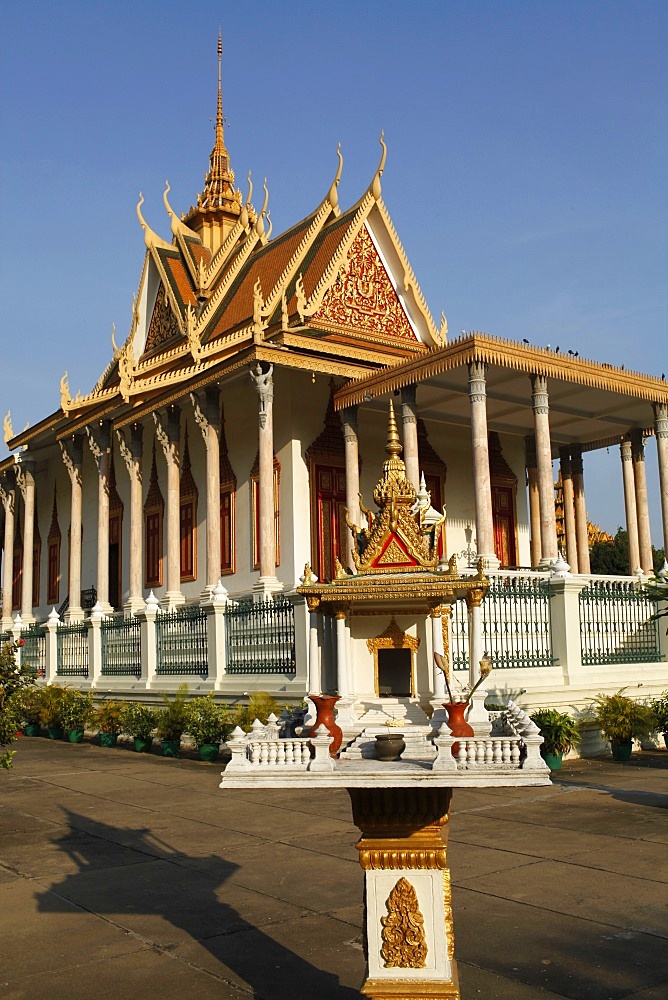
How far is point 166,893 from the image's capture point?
6.30 m

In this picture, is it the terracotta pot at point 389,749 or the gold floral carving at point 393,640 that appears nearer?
the terracotta pot at point 389,749

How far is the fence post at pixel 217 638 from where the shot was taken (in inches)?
589

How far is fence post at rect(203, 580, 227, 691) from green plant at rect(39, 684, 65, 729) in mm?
4325

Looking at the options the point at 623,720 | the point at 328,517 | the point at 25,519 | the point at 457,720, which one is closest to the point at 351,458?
the point at 328,517

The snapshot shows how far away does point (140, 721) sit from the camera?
597 inches

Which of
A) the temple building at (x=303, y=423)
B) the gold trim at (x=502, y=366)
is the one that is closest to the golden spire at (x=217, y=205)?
the temple building at (x=303, y=423)

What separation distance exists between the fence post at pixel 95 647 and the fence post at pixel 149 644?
2175 millimetres

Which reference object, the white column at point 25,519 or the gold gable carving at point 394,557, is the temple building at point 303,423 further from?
the gold gable carving at point 394,557

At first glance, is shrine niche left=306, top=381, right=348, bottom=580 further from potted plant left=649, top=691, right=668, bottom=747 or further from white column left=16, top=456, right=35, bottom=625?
white column left=16, top=456, right=35, bottom=625

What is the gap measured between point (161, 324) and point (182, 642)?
10.4 metres

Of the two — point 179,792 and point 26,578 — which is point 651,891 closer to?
point 179,792

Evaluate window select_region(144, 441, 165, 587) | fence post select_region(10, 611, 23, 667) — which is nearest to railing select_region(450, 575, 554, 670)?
window select_region(144, 441, 165, 587)

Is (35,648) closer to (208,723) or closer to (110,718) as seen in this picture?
(110,718)

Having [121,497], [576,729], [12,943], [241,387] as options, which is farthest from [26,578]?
[12,943]
